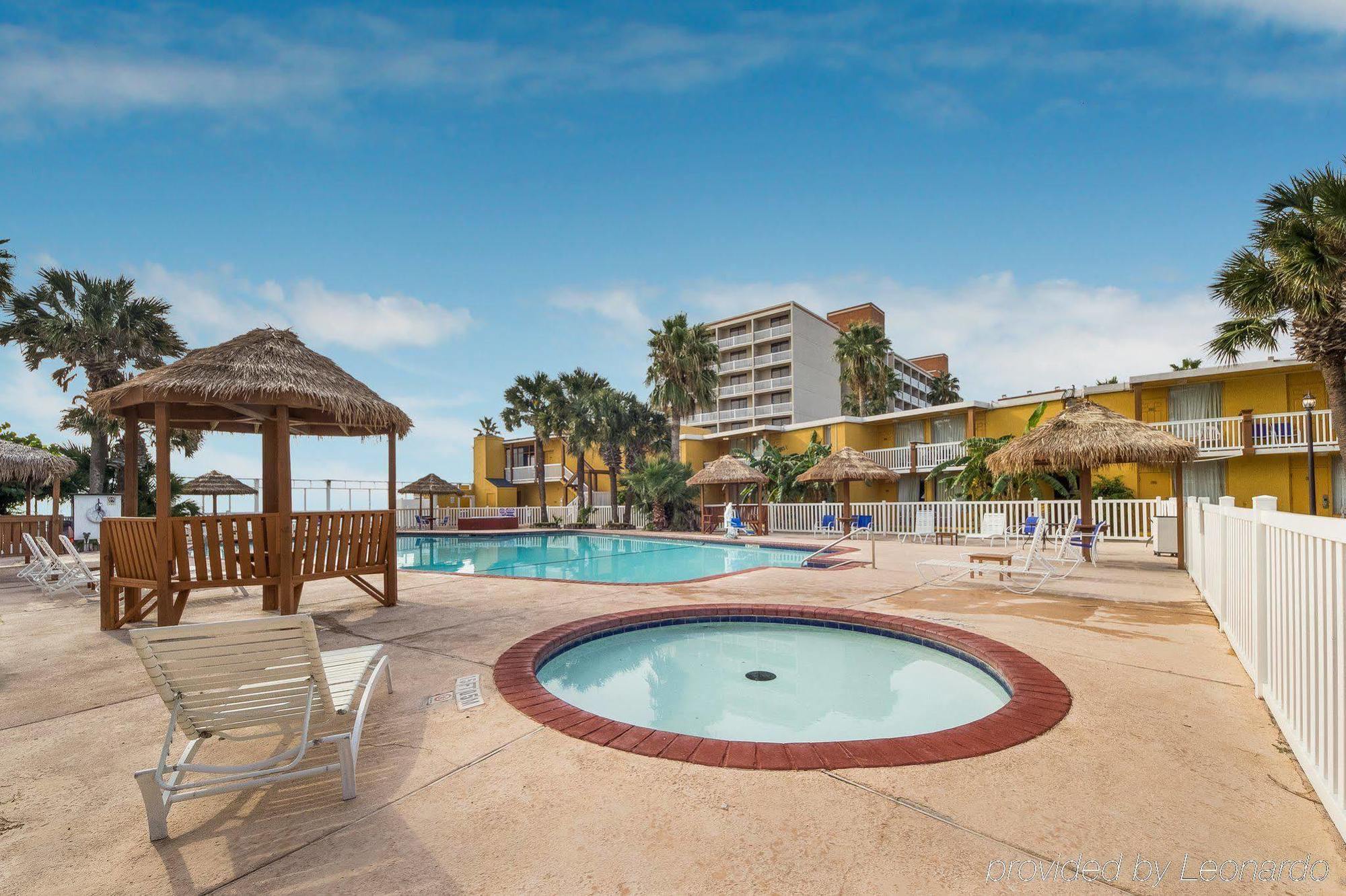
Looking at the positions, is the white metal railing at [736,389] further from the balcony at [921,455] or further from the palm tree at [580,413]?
the balcony at [921,455]

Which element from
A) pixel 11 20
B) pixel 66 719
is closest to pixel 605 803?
pixel 66 719

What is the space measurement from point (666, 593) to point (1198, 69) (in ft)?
48.9

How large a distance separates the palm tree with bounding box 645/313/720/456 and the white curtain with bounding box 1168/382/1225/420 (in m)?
16.1

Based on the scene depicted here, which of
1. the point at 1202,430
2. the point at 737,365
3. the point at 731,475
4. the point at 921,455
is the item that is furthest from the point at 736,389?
the point at 1202,430

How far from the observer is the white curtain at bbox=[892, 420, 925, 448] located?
882 inches

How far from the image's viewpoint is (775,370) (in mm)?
45375

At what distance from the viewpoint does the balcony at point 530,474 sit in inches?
1268

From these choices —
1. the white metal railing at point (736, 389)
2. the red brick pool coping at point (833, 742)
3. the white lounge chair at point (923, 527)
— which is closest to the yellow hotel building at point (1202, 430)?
the white lounge chair at point (923, 527)

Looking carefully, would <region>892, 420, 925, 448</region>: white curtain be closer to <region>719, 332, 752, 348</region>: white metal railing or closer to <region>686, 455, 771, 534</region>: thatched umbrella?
<region>686, 455, 771, 534</region>: thatched umbrella

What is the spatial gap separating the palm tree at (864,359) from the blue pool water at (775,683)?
29.1 m

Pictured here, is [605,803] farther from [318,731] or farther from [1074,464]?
[1074,464]

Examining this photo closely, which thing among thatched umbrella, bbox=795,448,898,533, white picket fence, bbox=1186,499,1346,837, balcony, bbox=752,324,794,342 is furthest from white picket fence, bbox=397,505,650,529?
white picket fence, bbox=1186,499,1346,837

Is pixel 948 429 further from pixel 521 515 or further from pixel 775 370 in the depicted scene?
pixel 775 370

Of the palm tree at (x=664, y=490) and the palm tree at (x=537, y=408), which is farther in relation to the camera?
the palm tree at (x=537, y=408)
